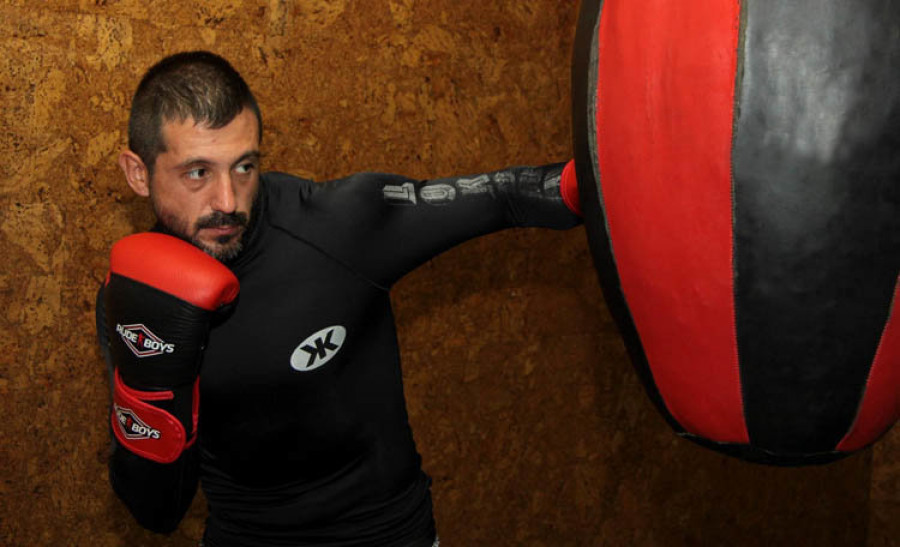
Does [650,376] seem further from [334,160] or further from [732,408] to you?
[334,160]

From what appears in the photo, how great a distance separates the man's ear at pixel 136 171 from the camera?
127 centimetres

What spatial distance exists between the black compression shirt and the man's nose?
0.34ft

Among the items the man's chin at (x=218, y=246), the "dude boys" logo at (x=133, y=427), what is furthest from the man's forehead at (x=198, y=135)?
the "dude boys" logo at (x=133, y=427)

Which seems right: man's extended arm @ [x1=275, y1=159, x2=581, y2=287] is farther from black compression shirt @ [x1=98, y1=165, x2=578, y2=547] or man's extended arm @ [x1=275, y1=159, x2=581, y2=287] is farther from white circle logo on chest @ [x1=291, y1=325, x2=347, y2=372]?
white circle logo on chest @ [x1=291, y1=325, x2=347, y2=372]

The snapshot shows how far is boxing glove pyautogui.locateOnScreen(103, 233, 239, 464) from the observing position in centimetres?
116

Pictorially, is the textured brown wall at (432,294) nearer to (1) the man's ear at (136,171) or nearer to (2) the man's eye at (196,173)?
(1) the man's ear at (136,171)

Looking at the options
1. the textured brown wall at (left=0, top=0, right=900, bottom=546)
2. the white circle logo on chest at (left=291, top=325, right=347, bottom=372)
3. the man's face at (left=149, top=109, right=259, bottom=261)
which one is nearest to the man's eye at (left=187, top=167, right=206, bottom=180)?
the man's face at (left=149, top=109, right=259, bottom=261)

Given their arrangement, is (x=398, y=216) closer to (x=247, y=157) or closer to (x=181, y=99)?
(x=247, y=157)

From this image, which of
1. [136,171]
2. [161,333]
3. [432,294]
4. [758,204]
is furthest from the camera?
[432,294]

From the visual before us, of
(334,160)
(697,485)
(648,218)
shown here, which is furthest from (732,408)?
(697,485)

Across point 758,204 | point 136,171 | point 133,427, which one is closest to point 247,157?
point 136,171

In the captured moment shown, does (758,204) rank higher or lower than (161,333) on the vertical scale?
higher

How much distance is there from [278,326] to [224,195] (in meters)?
0.22

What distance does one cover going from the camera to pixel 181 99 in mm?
1211
